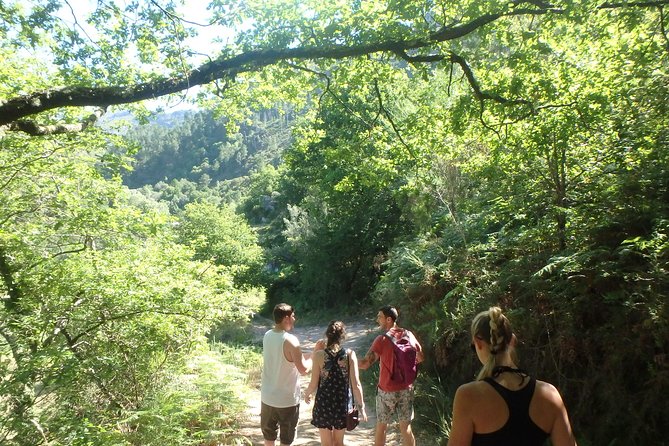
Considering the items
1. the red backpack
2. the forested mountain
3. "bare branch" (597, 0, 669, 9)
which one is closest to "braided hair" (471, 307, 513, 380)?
the red backpack

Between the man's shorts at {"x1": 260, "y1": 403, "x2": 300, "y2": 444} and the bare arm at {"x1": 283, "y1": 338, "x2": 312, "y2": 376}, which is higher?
the bare arm at {"x1": 283, "y1": 338, "x2": 312, "y2": 376}

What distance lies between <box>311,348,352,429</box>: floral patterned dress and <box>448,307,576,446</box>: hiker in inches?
106

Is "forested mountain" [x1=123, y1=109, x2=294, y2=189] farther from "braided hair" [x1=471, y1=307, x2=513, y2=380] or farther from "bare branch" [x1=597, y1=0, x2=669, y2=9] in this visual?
"braided hair" [x1=471, y1=307, x2=513, y2=380]

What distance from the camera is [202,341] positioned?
7.62 meters

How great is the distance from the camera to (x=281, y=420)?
192 inches

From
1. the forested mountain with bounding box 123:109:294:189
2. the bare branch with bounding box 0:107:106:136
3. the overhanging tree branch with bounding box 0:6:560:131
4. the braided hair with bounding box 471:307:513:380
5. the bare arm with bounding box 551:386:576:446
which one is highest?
the forested mountain with bounding box 123:109:294:189

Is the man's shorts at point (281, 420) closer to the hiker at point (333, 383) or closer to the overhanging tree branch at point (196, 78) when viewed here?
the hiker at point (333, 383)

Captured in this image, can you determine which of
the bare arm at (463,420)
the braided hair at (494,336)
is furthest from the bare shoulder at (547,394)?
the bare arm at (463,420)

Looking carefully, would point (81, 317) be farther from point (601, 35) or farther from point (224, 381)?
point (601, 35)

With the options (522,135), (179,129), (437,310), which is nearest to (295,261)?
(437,310)

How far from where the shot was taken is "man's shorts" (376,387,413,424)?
5109mm

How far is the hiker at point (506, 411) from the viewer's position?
2.15 m

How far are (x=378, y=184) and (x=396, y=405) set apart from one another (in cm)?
444

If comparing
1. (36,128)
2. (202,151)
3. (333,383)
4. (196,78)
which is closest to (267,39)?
(196,78)
